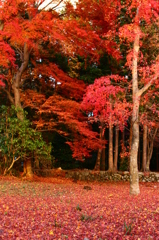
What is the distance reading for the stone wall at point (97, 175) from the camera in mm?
16047

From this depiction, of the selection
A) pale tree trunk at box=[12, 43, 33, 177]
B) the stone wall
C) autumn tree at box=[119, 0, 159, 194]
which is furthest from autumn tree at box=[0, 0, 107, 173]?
autumn tree at box=[119, 0, 159, 194]

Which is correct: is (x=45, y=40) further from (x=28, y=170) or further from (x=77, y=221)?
(x=77, y=221)

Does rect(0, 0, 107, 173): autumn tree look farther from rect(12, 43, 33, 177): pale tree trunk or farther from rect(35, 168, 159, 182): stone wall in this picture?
rect(35, 168, 159, 182): stone wall

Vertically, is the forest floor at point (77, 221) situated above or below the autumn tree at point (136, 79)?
below

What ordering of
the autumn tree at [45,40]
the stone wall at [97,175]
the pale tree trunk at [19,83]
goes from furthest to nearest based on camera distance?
1. the stone wall at [97,175]
2. the pale tree trunk at [19,83]
3. the autumn tree at [45,40]

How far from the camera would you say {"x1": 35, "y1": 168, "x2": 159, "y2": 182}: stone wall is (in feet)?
52.6

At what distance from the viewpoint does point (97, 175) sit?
16922mm

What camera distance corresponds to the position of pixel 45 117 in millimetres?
16375

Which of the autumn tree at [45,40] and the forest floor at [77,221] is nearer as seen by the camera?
the forest floor at [77,221]

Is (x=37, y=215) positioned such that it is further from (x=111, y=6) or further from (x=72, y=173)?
(x=72, y=173)

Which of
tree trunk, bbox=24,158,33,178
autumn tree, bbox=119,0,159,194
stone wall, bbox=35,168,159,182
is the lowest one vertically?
stone wall, bbox=35,168,159,182

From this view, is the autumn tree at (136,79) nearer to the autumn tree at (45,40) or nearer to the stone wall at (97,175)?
the autumn tree at (45,40)

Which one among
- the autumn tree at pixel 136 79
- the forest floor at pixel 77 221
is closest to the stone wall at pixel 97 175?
the autumn tree at pixel 136 79

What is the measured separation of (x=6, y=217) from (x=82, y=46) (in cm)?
1004
